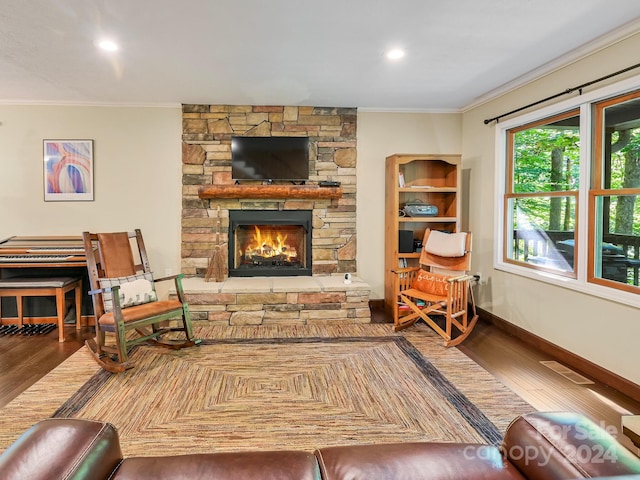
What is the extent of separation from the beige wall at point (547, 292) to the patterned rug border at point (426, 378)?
115cm

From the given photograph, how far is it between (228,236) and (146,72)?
1.98 metres

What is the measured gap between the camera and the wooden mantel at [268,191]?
4566mm

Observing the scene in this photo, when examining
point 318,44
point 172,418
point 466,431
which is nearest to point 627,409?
point 466,431

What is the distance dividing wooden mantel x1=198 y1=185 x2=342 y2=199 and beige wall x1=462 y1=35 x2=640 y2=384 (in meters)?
1.69

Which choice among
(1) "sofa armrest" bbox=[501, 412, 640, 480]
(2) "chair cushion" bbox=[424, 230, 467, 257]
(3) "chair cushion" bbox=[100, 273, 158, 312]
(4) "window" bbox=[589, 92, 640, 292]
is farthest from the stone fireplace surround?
(1) "sofa armrest" bbox=[501, 412, 640, 480]

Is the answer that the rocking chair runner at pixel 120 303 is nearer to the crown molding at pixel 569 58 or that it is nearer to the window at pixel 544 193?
the window at pixel 544 193

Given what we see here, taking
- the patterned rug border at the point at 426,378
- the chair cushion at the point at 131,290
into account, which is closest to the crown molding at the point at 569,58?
the patterned rug border at the point at 426,378

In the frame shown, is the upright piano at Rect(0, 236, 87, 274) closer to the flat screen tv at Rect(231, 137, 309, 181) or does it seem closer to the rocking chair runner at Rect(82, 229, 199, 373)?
the rocking chair runner at Rect(82, 229, 199, 373)

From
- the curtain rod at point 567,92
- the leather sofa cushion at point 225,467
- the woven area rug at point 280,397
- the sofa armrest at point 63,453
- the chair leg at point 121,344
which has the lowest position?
the woven area rug at point 280,397

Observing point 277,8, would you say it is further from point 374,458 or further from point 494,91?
point 494,91

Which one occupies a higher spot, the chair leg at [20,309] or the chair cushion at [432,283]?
the chair cushion at [432,283]

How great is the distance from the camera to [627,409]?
2.50 metres

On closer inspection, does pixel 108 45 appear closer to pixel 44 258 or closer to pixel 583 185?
pixel 44 258

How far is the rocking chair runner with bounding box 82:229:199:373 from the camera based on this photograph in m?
3.16
